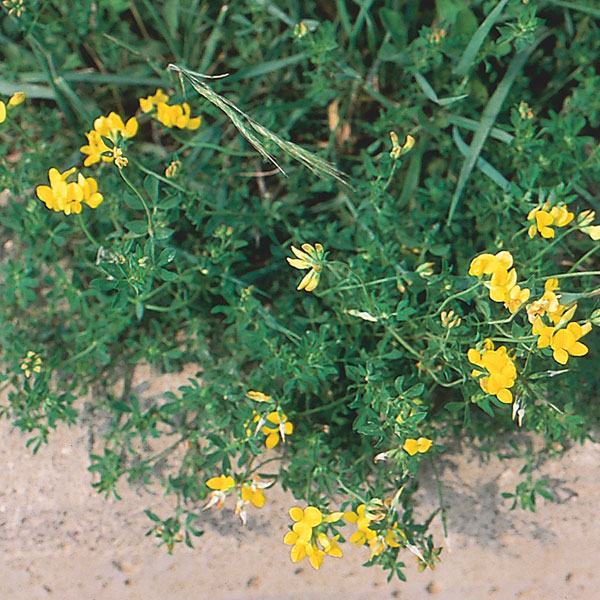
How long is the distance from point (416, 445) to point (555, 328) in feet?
1.40

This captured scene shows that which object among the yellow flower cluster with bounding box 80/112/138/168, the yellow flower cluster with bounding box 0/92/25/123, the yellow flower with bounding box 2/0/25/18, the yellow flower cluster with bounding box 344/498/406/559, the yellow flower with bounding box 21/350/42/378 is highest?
the yellow flower with bounding box 2/0/25/18

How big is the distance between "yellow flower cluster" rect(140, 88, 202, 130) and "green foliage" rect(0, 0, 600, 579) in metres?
0.07

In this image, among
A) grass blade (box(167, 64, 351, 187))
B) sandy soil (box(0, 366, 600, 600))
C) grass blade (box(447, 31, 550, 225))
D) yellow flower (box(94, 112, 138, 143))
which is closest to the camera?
grass blade (box(167, 64, 351, 187))

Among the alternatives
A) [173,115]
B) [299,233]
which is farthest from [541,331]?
[173,115]

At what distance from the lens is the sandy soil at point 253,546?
7.73 feet

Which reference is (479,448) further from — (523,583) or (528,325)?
(528,325)

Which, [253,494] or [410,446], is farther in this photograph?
[253,494]

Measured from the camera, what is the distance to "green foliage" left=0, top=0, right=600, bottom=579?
6.39ft

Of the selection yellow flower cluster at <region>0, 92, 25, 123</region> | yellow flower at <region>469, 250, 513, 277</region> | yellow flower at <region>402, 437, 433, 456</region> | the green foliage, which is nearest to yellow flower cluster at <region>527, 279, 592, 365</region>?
yellow flower at <region>469, 250, 513, 277</region>

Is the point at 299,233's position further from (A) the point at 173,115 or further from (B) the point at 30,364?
(B) the point at 30,364

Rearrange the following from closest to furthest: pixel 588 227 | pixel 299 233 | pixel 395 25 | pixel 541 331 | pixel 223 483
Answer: pixel 541 331 < pixel 588 227 < pixel 223 483 < pixel 299 233 < pixel 395 25

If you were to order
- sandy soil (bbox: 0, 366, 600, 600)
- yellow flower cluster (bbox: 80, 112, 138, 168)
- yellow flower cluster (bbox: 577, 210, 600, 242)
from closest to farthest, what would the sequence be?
yellow flower cluster (bbox: 577, 210, 600, 242)
yellow flower cluster (bbox: 80, 112, 138, 168)
sandy soil (bbox: 0, 366, 600, 600)

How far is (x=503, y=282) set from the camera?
1593 mm

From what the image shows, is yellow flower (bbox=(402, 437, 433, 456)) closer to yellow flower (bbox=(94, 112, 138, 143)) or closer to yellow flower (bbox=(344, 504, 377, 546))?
yellow flower (bbox=(344, 504, 377, 546))
